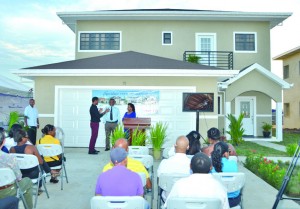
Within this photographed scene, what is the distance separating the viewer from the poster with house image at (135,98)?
13305mm

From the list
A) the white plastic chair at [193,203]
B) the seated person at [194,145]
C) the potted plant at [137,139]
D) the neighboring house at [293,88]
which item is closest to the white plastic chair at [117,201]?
the white plastic chair at [193,203]

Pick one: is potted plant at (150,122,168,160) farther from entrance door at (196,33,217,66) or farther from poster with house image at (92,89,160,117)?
entrance door at (196,33,217,66)

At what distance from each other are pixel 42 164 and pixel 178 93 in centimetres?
812

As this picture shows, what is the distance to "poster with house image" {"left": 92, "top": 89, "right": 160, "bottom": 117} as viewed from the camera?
1330cm

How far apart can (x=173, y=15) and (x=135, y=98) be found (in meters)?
7.57

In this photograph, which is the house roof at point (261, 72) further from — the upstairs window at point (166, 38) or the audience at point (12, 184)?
the audience at point (12, 184)

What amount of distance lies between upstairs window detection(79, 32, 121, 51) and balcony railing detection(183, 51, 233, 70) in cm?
417

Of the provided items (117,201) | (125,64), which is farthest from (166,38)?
(117,201)

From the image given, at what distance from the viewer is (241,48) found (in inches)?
775

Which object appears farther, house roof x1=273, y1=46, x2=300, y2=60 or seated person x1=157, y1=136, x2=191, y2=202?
house roof x1=273, y1=46, x2=300, y2=60

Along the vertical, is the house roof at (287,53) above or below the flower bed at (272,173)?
above

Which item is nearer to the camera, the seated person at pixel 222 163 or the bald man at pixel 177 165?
the seated person at pixel 222 163

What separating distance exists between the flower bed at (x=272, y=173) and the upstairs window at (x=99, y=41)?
12148 mm

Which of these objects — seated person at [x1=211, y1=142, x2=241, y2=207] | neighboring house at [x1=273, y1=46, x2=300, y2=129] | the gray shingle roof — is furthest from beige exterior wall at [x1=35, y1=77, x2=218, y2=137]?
neighboring house at [x1=273, y1=46, x2=300, y2=129]
